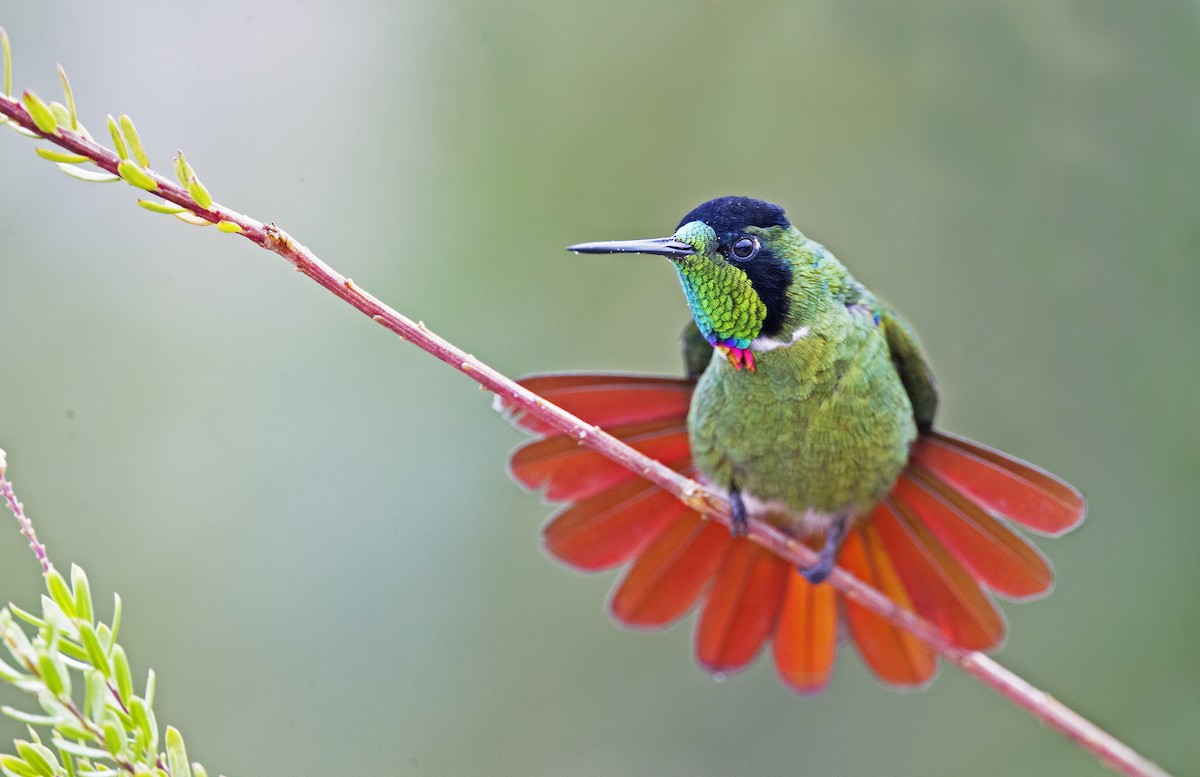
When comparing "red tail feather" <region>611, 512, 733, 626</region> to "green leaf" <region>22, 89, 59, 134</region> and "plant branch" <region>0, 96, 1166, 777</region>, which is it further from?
"green leaf" <region>22, 89, 59, 134</region>

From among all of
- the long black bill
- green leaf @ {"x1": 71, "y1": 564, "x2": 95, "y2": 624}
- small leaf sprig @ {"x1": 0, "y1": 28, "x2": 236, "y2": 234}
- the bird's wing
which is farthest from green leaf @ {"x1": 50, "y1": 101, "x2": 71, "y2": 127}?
the bird's wing

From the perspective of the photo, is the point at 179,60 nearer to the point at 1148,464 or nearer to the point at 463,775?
the point at 463,775

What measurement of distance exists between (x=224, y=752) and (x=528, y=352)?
1656mm

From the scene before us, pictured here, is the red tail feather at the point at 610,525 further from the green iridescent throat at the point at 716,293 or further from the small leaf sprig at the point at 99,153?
the small leaf sprig at the point at 99,153

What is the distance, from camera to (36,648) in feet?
2.89

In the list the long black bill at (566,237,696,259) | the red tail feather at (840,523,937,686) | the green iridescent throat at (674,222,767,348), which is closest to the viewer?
the long black bill at (566,237,696,259)

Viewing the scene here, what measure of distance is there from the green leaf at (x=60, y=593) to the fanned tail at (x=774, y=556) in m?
1.31

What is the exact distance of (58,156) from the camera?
968mm

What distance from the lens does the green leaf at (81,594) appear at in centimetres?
93

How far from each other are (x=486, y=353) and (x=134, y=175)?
2.80m

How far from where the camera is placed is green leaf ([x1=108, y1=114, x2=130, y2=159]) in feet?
3.22

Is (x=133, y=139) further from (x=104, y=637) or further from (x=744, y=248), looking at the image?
(x=744, y=248)

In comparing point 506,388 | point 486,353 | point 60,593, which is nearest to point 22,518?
point 60,593

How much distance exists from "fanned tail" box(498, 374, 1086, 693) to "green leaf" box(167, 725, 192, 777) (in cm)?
126
